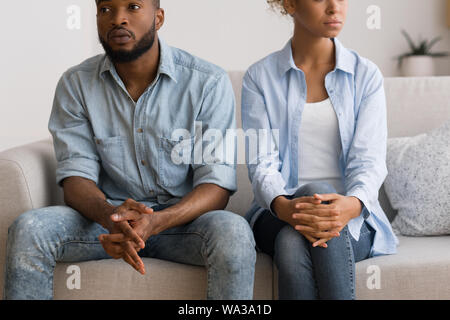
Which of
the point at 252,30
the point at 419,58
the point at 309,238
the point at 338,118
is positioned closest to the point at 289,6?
the point at 338,118

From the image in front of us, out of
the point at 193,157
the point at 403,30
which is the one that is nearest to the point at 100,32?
the point at 193,157

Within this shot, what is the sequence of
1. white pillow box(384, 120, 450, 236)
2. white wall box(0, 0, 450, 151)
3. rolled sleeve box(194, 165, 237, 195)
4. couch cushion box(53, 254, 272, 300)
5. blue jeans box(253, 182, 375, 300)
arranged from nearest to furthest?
blue jeans box(253, 182, 375, 300) → couch cushion box(53, 254, 272, 300) → rolled sleeve box(194, 165, 237, 195) → white pillow box(384, 120, 450, 236) → white wall box(0, 0, 450, 151)

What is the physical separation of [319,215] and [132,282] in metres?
0.49

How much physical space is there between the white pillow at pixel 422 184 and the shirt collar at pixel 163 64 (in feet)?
2.46

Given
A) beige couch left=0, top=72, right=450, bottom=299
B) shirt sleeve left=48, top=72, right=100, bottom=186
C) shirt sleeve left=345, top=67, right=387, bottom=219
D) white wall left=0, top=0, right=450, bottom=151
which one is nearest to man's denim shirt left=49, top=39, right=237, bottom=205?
shirt sleeve left=48, top=72, right=100, bottom=186

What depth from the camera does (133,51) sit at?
1.66 metres

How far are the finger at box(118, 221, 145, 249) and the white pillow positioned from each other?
0.86m

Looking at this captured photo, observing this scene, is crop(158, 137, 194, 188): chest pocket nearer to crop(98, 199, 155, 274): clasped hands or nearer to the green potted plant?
crop(98, 199, 155, 274): clasped hands

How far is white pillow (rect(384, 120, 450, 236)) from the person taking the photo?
176 centimetres

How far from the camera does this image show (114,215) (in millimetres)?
1420

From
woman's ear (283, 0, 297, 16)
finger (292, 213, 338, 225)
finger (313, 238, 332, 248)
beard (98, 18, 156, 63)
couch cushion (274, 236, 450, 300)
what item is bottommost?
couch cushion (274, 236, 450, 300)

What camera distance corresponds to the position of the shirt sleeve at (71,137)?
1.63 meters

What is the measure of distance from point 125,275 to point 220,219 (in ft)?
0.92
